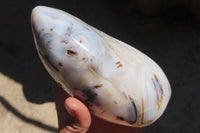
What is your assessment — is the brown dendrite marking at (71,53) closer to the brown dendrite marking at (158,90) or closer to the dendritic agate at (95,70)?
the dendritic agate at (95,70)

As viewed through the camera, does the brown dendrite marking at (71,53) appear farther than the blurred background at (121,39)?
No

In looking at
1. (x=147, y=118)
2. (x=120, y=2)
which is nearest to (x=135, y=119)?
(x=147, y=118)

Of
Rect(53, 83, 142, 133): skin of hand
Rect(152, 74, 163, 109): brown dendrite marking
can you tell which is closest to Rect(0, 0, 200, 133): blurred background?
Rect(53, 83, 142, 133): skin of hand

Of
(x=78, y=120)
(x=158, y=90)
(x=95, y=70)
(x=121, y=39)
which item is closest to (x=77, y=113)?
(x=78, y=120)

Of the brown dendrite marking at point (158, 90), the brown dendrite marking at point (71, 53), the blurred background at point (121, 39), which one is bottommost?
the blurred background at point (121, 39)

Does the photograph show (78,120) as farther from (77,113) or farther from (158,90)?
(158,90)

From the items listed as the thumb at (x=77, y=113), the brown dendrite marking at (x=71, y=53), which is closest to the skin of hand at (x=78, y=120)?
the thumb at (x=77, y=113)

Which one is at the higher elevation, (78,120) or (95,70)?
(95,70)
